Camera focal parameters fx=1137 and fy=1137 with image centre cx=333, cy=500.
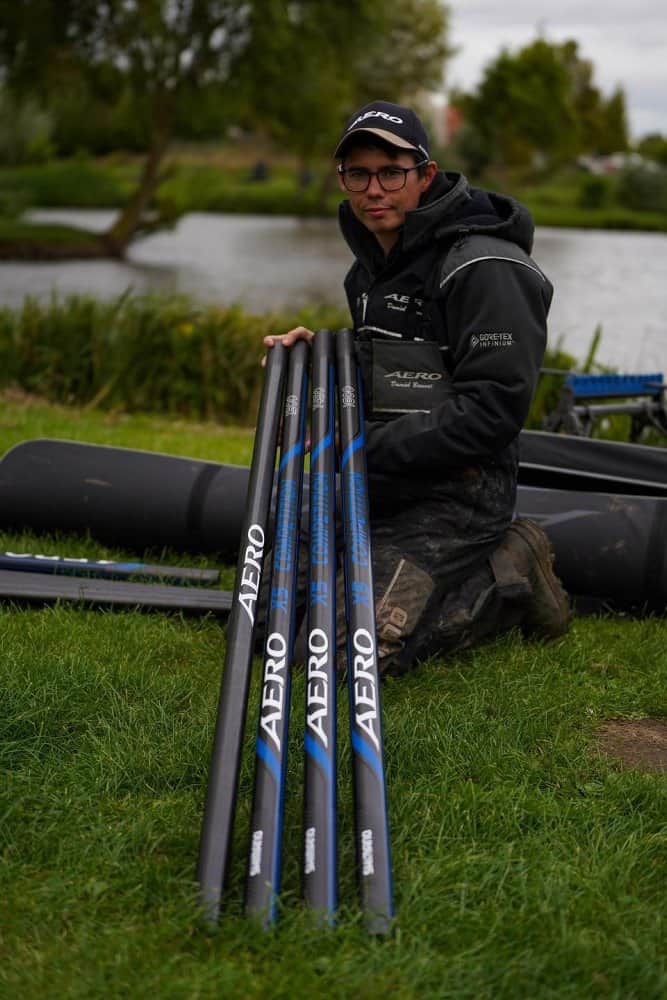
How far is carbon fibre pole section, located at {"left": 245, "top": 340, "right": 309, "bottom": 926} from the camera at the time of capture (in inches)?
91.6

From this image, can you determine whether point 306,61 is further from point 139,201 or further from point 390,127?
point 390,127

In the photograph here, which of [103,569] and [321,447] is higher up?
[321,447]

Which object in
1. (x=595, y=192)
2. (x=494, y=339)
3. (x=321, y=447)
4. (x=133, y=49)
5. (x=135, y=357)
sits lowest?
(x=135, y=357)

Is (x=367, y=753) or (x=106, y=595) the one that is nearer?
(x=367, y=753)

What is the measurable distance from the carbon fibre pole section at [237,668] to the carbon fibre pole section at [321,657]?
14 centimetres

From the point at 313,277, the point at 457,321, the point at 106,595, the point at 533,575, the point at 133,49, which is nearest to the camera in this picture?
the point at 457,321

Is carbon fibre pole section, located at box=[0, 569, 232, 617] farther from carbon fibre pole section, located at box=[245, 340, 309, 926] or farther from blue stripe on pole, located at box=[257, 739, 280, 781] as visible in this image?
blue stripe on pole, located at box=[257, 739, 280, 781]

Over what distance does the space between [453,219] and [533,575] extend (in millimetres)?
1241

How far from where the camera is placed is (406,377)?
381cm

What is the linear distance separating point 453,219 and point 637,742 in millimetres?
1755

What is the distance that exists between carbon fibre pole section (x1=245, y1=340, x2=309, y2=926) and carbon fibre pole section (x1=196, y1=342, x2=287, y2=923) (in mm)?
44

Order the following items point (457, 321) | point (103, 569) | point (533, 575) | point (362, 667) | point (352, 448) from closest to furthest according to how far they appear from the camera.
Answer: point (362, 667) → point (352, 448) → point (457, 321) → point (533, 575) → point (103, 569)

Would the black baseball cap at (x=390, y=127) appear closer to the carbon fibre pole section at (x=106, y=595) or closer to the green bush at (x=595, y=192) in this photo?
the carbon fibre pole section at (x=106, y=595)

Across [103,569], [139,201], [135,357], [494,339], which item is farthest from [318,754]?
[139,201]
